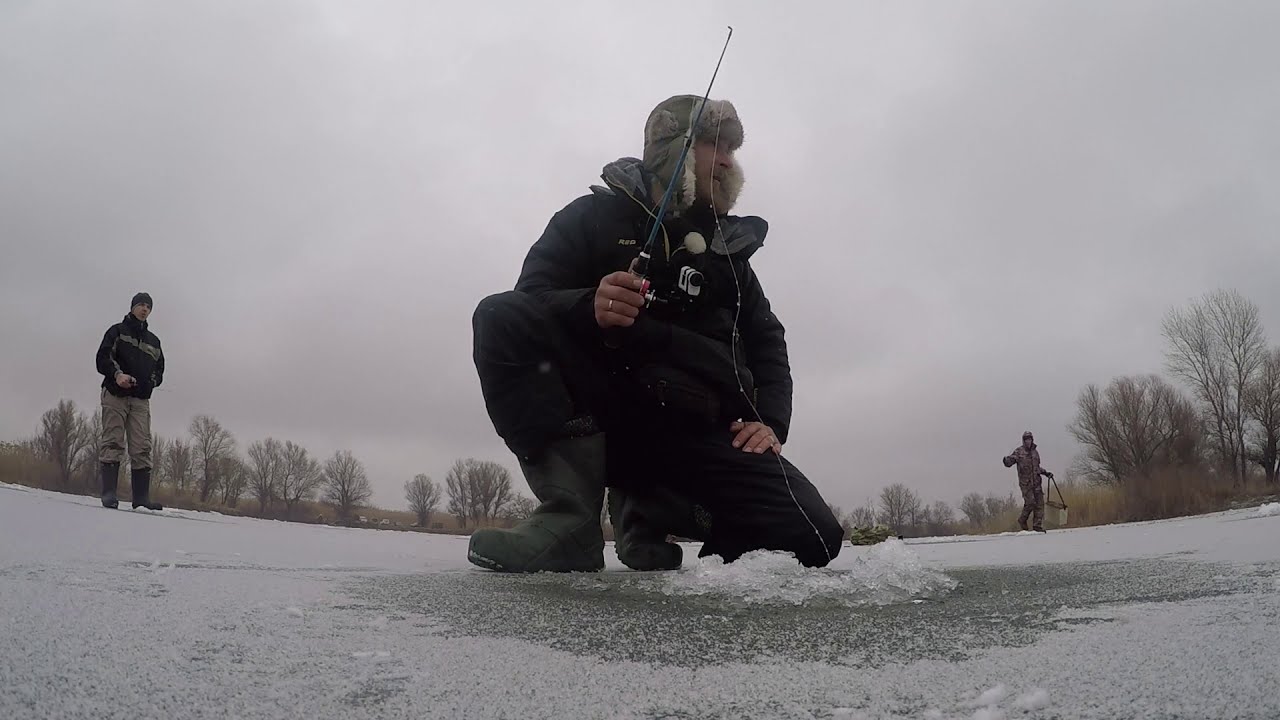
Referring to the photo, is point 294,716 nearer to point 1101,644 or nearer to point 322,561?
point 1101,644

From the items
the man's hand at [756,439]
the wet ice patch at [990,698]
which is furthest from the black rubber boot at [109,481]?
the wet ice patch at [990,698]

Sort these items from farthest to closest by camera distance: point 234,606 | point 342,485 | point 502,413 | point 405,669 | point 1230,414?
point 342,485 < point 1230,414 < point 502,413 < point 234,606 < point 405,669

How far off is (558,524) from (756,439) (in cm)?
60

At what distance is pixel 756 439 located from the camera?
75.8 inches

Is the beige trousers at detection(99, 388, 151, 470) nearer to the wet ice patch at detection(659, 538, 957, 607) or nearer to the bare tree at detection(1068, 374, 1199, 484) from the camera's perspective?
the wet ice patch at detection(659, 538, 957, 607)

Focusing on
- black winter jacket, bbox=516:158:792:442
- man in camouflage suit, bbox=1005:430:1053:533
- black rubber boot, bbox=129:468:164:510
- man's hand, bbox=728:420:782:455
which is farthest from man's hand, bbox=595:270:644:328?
man in camouflage suit, bbox=1005:430:1053:533

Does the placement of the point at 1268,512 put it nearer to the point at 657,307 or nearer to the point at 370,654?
the point at 657,307

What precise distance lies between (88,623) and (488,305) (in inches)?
50.3

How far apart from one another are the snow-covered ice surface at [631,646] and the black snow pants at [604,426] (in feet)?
1.88

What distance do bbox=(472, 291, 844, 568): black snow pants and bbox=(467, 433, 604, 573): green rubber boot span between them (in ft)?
0.21

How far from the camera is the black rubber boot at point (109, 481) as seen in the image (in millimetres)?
4680

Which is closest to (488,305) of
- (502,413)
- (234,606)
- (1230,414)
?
(502,413)

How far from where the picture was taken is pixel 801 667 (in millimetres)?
648

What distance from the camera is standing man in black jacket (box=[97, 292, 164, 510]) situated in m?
4.82
